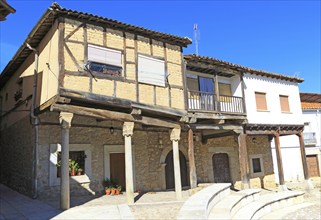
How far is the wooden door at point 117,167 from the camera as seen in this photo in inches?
500

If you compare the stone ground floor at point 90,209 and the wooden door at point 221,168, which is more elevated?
the wooden door at point 221,168

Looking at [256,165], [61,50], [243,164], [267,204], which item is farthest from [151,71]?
[256,165]

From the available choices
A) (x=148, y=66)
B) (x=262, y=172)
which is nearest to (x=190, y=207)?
(x=148, y=66)

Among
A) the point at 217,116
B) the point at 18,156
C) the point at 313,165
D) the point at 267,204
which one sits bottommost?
the point at 267,204

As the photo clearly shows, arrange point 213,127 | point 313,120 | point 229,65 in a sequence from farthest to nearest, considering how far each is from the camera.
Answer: point 313,120, point 229,65, point 213,127

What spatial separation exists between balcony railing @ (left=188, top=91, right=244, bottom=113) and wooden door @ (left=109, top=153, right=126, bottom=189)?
3876 millimetres

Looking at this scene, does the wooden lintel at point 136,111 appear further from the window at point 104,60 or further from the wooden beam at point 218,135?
the wooden beam at point 218,135

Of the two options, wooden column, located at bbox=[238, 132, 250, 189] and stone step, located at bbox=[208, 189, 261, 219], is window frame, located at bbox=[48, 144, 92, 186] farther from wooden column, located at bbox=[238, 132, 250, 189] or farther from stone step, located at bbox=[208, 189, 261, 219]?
wooden column, located at bbox=[238, 132, 250, 189]

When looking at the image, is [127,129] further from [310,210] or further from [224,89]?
[310,210]

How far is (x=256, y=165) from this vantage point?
1816 cm

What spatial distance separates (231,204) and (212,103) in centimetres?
520

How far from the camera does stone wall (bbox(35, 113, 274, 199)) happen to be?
11.1m

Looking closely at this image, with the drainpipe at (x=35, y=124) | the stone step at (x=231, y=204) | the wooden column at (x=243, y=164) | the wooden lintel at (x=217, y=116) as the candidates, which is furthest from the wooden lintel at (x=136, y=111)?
the wooden column at (x=243, y=164)

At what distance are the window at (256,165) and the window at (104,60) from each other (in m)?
11.2
